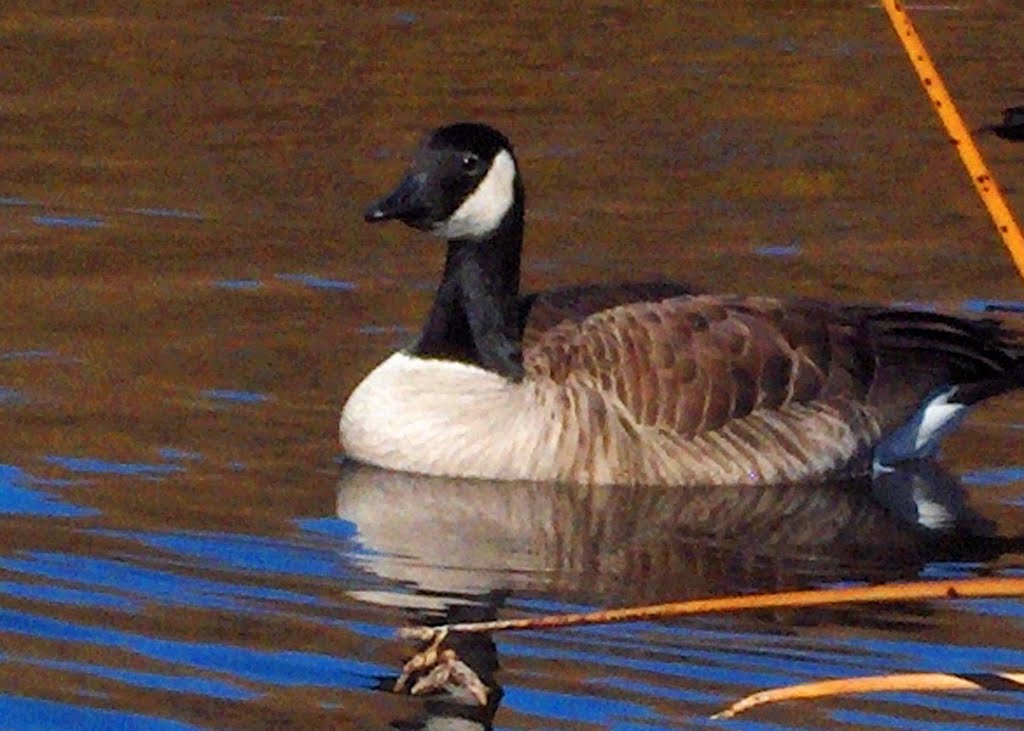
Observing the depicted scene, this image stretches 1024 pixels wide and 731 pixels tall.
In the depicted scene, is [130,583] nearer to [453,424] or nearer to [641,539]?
[641,539]

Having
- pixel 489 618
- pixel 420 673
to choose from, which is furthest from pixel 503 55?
pixel 420 673

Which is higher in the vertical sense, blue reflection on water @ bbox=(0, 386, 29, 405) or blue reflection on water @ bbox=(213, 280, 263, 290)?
blue reflection on water @ bbox=(213, 280, 263, 290)

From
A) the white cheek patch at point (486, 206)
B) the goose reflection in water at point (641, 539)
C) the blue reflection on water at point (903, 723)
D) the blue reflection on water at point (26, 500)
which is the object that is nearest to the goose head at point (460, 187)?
the white cheek patch at point (486, 206)

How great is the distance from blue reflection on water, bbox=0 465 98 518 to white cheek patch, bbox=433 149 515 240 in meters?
1.83

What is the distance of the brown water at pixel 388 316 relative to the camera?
8.02 meters

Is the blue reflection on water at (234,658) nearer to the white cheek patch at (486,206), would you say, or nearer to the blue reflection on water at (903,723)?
the blue reflection on water at (903,723)

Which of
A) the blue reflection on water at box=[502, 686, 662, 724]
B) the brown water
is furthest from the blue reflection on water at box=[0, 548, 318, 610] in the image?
the blue reflection on water at box=[502, 686, 662, 724]

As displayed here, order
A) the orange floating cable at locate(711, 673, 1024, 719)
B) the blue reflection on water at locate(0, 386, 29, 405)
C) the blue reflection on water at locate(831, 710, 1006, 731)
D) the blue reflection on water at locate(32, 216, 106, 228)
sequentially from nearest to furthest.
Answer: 1. the orange floating cable at locate(711, 673, 1024, 719)
2. the blue reflection on water at locate(831, 710, 1006, 731)
3. the blue reflection on water at locate(0, 386, 29, 405)
4. the blue reflection on water at locate(32, 216, 106, 228)

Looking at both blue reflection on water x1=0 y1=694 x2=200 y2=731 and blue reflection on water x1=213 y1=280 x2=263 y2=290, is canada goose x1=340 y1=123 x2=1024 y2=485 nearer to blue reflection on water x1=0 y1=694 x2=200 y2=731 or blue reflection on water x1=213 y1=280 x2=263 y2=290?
blue reflection on water x1=213 y1=280 x2=263 y2=290

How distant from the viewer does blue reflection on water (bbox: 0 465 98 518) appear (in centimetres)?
988

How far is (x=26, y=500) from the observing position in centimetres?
1005

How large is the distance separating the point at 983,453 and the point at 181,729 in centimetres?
493

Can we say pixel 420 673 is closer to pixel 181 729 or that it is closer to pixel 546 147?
pixel 181 729

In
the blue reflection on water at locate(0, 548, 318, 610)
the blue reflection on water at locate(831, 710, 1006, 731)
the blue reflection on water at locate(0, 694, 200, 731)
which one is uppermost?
the blue reflection on water at locate(831, 710, 1006, 731)
